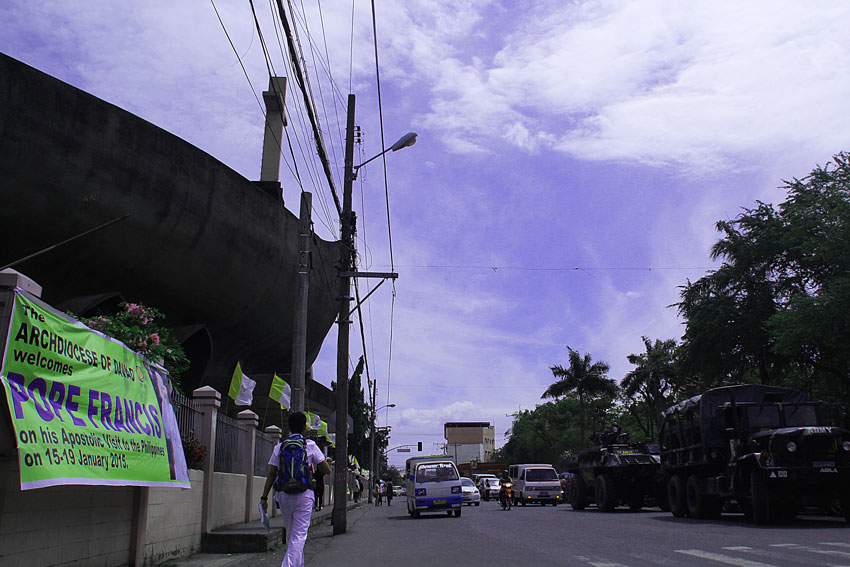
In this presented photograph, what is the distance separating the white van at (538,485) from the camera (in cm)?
3266

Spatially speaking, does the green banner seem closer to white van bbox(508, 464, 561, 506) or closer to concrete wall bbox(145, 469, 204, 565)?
concrete wall bbox(145, 469, 204, 565)

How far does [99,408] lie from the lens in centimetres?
702

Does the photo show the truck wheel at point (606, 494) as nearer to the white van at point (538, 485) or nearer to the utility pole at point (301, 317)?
the white van at point (538, 485)

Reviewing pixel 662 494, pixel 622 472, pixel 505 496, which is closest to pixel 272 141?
pixel 505 496

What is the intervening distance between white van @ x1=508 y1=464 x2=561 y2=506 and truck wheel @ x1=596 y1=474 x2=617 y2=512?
1051 centimetres

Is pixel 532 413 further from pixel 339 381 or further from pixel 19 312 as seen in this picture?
pixel 19 312

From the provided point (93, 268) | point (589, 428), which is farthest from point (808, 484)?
point (589, 428)

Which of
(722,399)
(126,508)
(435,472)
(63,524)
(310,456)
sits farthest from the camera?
(435,472)

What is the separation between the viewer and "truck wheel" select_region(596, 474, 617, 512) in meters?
21.8

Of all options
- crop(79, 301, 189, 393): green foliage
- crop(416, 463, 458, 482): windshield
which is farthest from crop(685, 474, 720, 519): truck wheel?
crop(79, 301, 189, 393): green foliage

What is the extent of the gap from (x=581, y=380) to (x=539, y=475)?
1213 inches

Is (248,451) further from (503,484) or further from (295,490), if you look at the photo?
(503,484)

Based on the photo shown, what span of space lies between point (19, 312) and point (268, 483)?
2.91 metres

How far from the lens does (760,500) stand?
13750 mm
